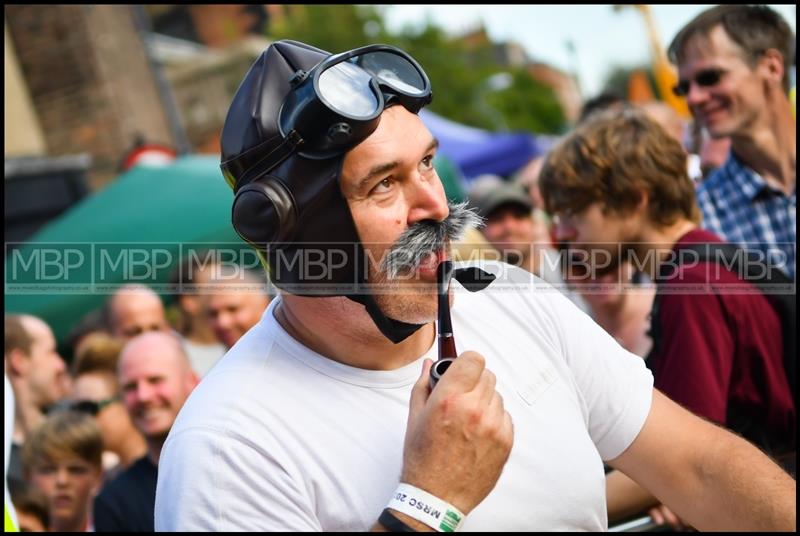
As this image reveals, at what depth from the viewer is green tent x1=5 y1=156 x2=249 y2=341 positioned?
22.0ft

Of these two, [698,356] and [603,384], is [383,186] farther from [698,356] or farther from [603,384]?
[698,356]

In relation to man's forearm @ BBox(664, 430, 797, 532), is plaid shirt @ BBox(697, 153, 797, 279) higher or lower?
higher

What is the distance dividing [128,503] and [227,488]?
2401mm

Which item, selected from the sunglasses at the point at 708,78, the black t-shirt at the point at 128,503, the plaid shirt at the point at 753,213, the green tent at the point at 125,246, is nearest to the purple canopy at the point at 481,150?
the green tent at the point at 125,246

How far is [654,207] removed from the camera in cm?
304

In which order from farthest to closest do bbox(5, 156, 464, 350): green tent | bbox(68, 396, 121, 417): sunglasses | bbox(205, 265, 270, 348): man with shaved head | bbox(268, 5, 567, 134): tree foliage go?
bbox(268, 5, 567, 134): tree foliage, bbox(5, 156, 464, 350): green tent, bbox(205, 265, 270, 348): man with shaved head, bbox(68, 396, 121, 417): sunglasses

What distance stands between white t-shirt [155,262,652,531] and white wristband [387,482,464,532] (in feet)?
0.52

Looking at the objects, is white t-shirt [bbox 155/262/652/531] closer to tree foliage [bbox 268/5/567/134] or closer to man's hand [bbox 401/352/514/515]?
man's hand [bbox 401/352/514/515]

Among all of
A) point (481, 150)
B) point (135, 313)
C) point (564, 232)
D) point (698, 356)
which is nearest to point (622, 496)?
point (698, 356)

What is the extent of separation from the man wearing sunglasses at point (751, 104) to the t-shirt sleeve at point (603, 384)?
6.67 feet

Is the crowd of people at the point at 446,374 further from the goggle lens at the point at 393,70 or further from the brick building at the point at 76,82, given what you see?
the brick building at the point at 76,82

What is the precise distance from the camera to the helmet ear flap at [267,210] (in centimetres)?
174

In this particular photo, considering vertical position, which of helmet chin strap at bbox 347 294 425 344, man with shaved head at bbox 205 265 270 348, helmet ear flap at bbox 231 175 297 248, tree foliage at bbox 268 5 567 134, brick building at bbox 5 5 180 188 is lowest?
helmet chin strap at bbox 347 294 425 344

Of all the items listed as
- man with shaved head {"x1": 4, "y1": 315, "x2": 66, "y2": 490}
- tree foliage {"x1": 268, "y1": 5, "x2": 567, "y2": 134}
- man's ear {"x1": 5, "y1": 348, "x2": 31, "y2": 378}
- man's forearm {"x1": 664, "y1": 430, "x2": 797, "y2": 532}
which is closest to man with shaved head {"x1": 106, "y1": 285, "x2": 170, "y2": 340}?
man with shaved head {"x1": 4, "y1": 315, "x2": 66, "y2": 490}
